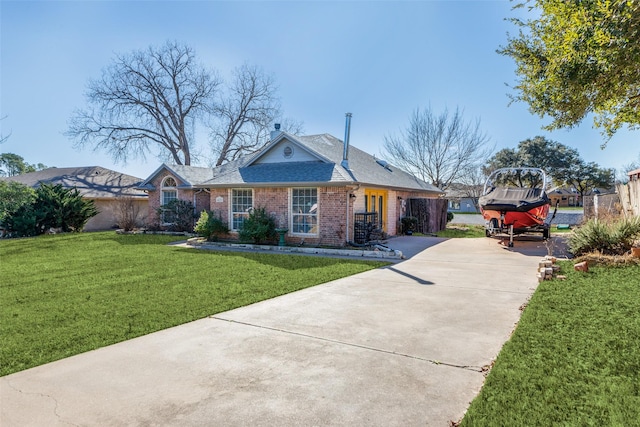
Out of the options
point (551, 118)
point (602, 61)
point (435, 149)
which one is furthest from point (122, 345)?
point (435, 149)

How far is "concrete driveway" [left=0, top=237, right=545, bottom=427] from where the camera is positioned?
112 inches

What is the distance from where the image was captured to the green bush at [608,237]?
8.94 m

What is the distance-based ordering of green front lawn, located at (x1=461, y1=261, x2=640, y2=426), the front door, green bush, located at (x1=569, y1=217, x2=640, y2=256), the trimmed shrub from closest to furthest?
green front lawn, located at (x1=461, y1=261, x2=640, y2=426), green bush, located at (x1=569, y1=217, x2=640, y2=256), the front door, the trimmed shrub

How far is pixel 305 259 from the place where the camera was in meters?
10.9

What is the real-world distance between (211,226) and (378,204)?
291 inches

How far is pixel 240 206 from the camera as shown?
630 inches

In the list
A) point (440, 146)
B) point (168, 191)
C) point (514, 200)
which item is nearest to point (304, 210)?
point (514, 200)

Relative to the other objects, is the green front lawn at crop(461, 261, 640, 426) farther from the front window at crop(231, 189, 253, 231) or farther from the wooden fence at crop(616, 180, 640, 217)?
the front window at crop(231, 189, 253, 231)

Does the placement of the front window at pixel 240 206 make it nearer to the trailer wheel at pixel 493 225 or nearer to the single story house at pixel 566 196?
the trailer wheel at pixel 493 225

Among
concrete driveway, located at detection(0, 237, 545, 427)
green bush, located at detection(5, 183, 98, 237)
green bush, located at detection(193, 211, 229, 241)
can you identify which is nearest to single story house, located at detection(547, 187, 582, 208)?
green bush, located at detection(193, 211, 229, 241)

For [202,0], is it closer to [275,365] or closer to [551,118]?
[551,118]

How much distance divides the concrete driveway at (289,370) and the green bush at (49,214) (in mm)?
19105

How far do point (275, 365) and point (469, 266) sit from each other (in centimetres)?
720

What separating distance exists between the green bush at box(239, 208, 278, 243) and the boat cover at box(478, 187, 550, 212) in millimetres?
8425
